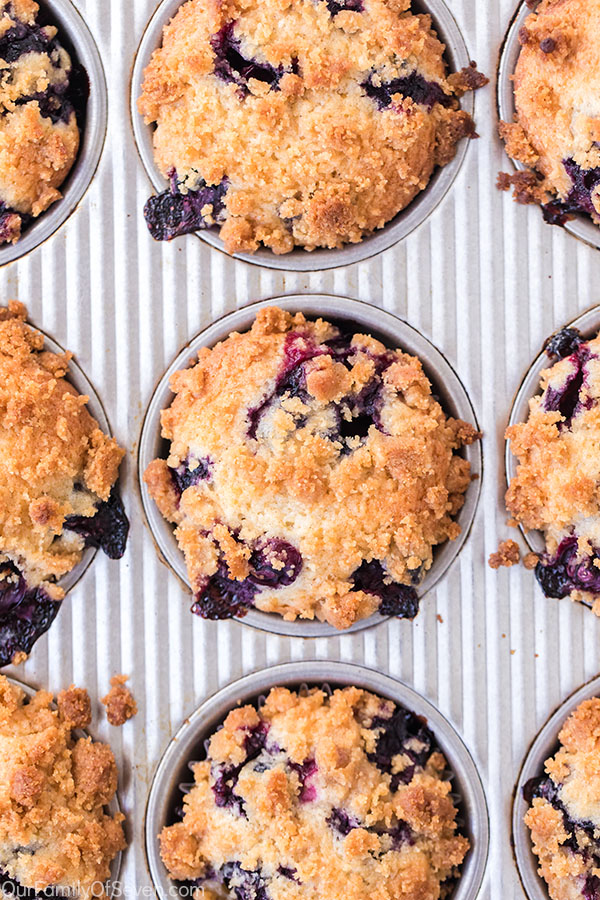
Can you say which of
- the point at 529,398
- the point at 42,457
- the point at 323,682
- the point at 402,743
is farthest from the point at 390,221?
the point at 402,743

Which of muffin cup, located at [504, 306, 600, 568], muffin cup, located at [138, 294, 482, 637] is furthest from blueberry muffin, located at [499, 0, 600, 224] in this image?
muffin cup, located at [138, 294, 482, 637]

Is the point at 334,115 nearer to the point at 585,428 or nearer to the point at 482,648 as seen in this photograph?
the point at 585,428

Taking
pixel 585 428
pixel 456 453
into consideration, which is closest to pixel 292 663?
pixel 456 453

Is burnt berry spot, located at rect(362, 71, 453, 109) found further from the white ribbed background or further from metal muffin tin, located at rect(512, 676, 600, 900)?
metal muffin tin, located at rect(512, 676, 600, 900)

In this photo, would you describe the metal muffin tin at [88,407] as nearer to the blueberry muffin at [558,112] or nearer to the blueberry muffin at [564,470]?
the blueberry muffin at [564,470]

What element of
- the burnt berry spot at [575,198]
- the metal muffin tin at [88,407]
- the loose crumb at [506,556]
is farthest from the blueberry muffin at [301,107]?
the loose crumb at [506,556]
